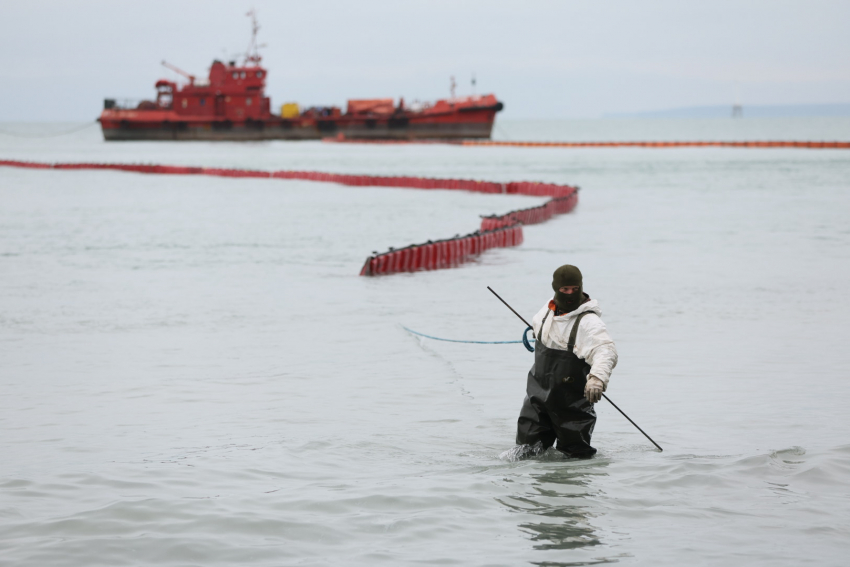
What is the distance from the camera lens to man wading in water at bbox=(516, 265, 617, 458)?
6277 mm

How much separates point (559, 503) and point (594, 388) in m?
0.83

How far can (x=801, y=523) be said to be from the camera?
5.90 meters

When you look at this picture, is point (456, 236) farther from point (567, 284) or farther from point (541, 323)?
point (567, 284)

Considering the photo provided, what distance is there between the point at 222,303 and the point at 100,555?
386 inches

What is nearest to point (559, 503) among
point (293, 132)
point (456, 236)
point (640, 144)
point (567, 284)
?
point (567, 284)

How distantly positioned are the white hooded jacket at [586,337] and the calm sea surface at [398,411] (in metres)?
0.91

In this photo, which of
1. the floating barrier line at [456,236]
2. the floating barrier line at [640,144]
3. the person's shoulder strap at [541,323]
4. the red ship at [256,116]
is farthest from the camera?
the red ship at [256,116]

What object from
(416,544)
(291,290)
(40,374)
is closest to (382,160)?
(291,290)

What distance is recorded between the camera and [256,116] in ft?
363

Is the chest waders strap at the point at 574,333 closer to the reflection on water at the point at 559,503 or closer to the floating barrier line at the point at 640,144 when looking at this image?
the reflection on water at the point at 559,503

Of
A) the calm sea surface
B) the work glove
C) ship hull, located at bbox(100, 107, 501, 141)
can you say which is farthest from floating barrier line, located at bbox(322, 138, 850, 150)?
the work glove

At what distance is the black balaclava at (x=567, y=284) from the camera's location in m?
6.28

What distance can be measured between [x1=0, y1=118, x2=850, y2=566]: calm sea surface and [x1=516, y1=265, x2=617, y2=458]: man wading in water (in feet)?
1.11

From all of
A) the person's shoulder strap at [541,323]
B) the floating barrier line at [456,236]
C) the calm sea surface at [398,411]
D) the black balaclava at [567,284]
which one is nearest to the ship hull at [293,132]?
the floating barrier line at [456,236]
